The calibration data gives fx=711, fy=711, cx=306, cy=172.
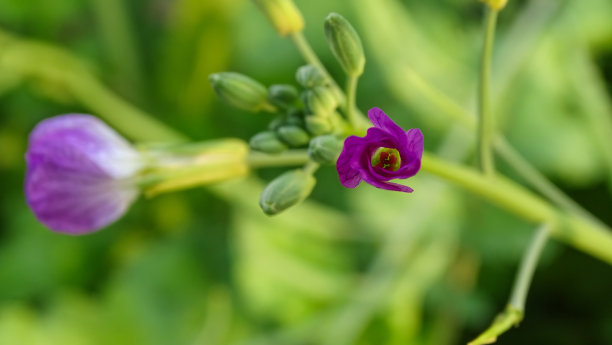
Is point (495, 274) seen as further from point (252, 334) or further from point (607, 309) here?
point (252, 334)

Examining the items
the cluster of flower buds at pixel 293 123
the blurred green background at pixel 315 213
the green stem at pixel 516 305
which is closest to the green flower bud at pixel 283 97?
the cluster of flower buds at pixel 293 123

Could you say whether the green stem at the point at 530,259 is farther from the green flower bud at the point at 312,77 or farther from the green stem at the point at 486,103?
the green flower bud at the point at 312,77

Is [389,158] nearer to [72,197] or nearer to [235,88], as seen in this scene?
[235,88]

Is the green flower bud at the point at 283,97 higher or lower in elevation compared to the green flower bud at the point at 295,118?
higher

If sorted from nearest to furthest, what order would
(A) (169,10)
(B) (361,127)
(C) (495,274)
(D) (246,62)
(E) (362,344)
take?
(B) (361,127) → (E) (362,344) → (C) (495,274) → (D) (246,62) → (A) (169,10)

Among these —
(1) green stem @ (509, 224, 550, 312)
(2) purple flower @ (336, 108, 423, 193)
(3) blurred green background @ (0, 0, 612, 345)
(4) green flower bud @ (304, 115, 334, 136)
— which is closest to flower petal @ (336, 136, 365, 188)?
(2) purple flower @ (336, 108, 423, 193)

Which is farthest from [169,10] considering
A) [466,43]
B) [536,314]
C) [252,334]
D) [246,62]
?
[536,314]

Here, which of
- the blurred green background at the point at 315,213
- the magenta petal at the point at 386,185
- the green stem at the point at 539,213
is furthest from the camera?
the blurred green background at the point at 315,213
